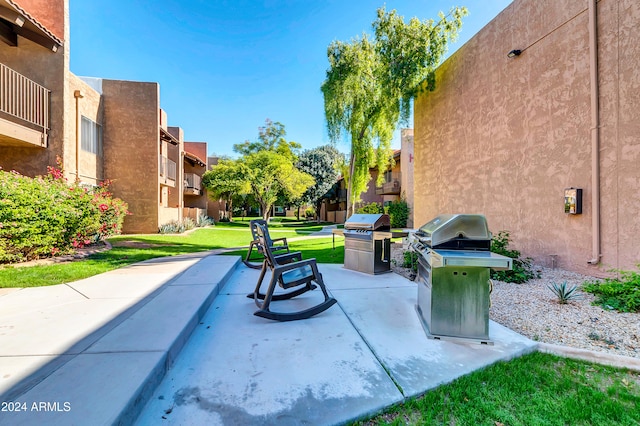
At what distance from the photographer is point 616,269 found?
197 inches

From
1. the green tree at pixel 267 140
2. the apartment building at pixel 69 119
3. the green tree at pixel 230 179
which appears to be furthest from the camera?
the green tree at pixel 267 140

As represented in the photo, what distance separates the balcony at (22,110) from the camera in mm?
8016

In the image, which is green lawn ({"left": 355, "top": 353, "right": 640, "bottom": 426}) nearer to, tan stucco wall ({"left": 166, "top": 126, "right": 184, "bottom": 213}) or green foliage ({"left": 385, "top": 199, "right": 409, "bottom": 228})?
green foliage ({"left": 385, "top": 199, "right": 409, "bottom": 228})

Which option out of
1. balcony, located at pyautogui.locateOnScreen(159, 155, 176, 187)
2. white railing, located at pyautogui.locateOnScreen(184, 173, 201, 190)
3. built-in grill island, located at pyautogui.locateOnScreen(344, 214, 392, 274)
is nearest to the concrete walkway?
built-in grill island, located at pyautogui.locateOnScreen(344, 214, 392, 274)

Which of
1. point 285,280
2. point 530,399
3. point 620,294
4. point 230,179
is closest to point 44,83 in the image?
point 230,179

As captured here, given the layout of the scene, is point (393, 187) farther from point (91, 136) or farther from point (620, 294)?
point (91, 136)

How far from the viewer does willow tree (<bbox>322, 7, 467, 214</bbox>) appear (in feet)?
35.1

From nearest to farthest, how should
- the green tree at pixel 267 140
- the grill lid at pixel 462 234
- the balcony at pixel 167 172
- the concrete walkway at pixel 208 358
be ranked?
the concrete walkway at pixel 208 358, the grill lid at pixel 462 234, the balcony at pixel 167 172, the green tree at pixel 267 140

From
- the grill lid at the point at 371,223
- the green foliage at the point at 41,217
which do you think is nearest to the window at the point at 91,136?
the green foliage at the point at 41,217

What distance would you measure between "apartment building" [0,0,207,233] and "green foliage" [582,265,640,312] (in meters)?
14.1

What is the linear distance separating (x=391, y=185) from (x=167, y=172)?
16.4 meters

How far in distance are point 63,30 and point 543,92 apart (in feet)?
49.9

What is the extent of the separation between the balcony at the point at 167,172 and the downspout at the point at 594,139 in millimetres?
17298

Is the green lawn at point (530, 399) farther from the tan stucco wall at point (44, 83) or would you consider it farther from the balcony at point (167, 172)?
the balcony at point (167, 172)
